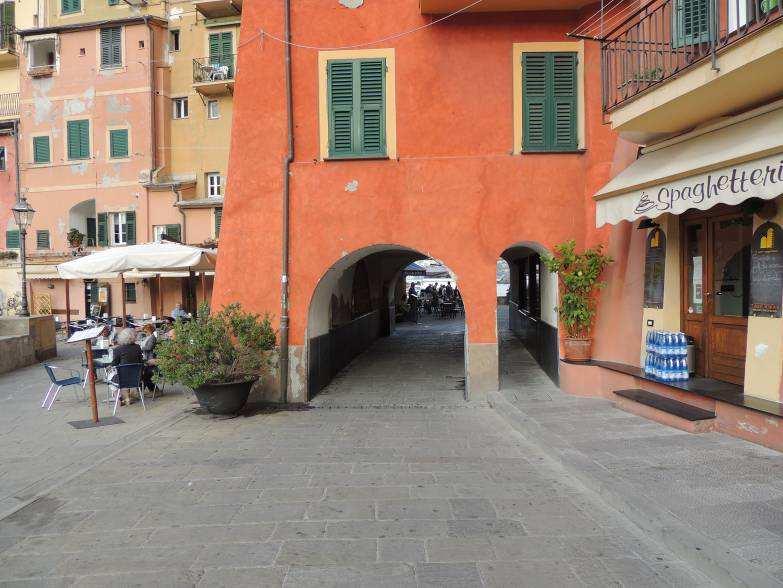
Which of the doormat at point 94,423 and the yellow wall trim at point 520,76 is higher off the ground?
the yellow wall trim at point 520,76

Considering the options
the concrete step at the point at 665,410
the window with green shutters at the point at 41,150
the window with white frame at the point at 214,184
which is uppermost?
the window with green shutters at the point at 41,150

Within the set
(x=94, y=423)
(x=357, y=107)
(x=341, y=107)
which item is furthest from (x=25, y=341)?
(x=357, y=107)

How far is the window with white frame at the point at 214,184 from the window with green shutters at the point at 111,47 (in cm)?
662

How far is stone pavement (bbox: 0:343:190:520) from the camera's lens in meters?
6.00

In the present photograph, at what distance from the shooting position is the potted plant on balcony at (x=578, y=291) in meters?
8.80

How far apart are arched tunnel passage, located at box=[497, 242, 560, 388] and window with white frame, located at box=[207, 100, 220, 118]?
15.0 m

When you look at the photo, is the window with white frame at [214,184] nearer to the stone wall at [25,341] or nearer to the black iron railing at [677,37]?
the stone wall at [25,341]

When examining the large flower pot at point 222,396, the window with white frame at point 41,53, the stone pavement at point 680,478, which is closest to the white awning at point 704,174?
the stone pavement at point 680,478

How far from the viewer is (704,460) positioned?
5531 millimetres

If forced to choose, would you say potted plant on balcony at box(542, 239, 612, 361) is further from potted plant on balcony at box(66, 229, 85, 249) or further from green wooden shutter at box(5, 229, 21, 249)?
green wooden shutter at box(5, 229, 21, 249)

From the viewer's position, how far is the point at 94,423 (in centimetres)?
843

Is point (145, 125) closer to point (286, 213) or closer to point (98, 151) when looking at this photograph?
point (98, 151)

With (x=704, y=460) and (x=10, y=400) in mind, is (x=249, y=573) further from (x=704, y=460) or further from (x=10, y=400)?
(x=10, y=400)

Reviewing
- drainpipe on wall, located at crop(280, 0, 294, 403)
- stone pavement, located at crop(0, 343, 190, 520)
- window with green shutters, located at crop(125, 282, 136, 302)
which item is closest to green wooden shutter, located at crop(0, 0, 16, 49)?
window with green shutters, located at crop(125, 282, 136, 302)
